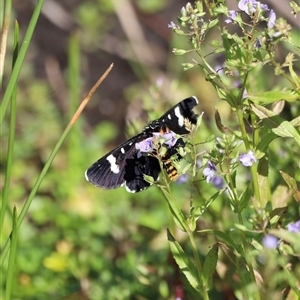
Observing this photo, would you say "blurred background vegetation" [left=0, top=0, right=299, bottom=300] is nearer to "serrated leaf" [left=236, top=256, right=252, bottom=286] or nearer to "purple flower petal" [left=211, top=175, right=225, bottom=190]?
"purple flower petal" [left=211, top=175, right=225, bottom=190]

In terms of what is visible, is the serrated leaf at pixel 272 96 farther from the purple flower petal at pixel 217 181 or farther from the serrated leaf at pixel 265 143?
the purple flower petal at pixel 217 181

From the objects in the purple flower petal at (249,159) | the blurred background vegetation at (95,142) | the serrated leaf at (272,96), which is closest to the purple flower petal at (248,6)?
the serrated leaf at (272,96)

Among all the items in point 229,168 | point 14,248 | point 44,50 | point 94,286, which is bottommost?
point 94,286

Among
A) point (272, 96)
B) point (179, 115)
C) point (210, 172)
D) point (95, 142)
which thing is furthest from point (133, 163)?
point (95, 142)

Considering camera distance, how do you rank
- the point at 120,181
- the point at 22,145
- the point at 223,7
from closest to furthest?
the point at 223,7, the point at 120,181, the point at 22,145

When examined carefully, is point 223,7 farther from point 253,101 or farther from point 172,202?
point 172,202

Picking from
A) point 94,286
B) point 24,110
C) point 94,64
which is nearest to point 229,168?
point 94,286
